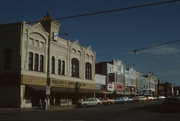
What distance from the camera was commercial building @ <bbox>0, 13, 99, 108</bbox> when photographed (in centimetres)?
4419

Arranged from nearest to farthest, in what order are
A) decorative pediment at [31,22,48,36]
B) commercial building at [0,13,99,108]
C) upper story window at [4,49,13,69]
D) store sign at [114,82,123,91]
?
1. commercial building at [0,13,99,108]
2. upper story window at [4,49,13,69]
3. decorative pediment at [31,22,48,36]
4. store sign at [114,82,123,91]

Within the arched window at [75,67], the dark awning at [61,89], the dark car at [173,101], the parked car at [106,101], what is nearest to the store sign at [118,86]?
the dark awning at [61,89]

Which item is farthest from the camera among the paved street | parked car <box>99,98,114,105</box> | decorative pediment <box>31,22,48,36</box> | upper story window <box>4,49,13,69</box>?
parked car <box>99,98,114,105</box>

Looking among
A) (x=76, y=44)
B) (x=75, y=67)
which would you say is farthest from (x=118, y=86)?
(x=76, y=44)

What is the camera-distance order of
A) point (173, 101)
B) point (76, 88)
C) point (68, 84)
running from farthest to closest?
point (76, 88) < point (68, 84) < point (173, 101)

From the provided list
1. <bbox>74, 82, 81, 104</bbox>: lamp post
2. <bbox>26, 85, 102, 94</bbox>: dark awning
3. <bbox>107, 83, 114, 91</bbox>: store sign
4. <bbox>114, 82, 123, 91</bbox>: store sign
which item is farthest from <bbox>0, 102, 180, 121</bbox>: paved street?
<bbox>114, 82, 123, 91</bbox>: store sign

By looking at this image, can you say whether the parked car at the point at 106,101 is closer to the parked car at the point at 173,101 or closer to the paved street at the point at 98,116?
the paved street at the point at 98,116

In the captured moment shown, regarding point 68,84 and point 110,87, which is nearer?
point 68,84

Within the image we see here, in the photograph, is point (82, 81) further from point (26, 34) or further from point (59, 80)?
point (26, 34)

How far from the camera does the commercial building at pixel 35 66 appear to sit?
44.2m

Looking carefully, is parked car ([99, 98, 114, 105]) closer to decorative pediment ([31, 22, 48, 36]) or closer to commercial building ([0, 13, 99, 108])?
commercial building ([0, 13, 99, 108])

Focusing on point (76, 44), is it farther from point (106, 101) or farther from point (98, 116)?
point (98, 116)

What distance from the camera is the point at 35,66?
4806 cm

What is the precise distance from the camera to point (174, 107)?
3416cm
